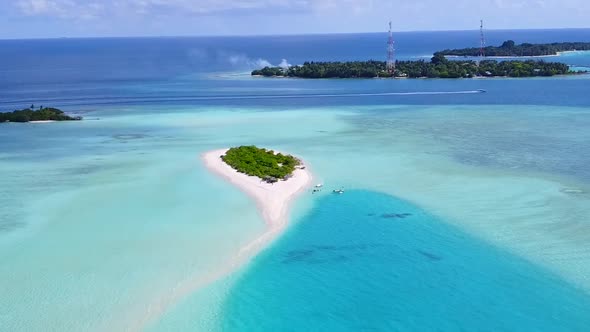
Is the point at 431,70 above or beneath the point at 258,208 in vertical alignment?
above

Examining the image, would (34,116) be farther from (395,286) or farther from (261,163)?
(395,286)

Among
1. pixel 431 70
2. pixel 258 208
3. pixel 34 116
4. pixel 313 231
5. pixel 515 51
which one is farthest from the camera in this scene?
pixel 515 51

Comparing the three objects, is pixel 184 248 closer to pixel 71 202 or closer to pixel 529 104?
pixel 71 202

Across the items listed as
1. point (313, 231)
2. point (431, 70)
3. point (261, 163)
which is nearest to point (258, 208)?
point (313, 231)

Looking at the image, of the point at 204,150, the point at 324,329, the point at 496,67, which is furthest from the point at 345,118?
the point at 496,67

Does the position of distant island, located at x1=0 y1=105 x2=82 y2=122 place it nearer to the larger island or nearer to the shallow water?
the shallow water

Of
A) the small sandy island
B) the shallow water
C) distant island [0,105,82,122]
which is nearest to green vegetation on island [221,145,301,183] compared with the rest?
the small sandy island
